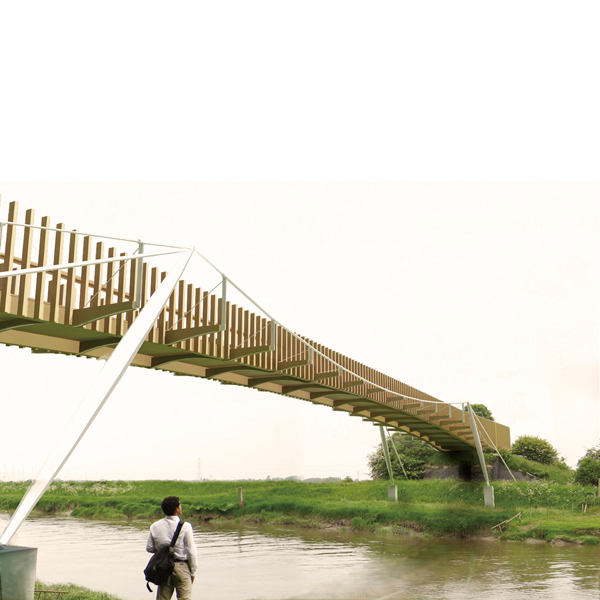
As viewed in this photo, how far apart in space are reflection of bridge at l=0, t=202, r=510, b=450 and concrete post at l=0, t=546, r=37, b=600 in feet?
7.76

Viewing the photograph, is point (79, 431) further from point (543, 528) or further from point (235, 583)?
point (543, 528)

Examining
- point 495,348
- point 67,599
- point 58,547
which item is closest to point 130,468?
point 58,547

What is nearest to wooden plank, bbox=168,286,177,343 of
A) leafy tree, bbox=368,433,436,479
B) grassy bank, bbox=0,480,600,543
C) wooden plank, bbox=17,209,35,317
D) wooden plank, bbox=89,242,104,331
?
wooden plank, bbox=89,242,104,331

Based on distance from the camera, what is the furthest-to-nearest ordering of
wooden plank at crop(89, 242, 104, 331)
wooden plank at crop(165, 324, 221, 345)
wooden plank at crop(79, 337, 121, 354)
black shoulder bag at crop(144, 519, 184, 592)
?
wooden plank at crop(165, 324, 221, 345) → wooden plank at crop(79, 337, 121, 354) → wooden plank at crop(89, 242, 104, 331) → black shoulder bag at crop(144, 519, 184, 592)

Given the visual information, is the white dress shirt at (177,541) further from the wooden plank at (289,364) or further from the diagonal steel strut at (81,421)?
the wooden plank at (289,364)

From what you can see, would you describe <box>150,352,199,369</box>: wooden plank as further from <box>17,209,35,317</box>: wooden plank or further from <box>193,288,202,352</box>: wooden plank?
<box>17,209,35,317</box>: wooden plank

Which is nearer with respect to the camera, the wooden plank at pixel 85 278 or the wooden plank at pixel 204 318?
the wooden plank at pixel 85 278

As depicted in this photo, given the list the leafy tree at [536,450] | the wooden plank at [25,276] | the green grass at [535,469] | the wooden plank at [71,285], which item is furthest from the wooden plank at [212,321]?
the leafy tree at [536,450]

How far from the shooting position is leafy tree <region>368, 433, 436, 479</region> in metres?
36.5

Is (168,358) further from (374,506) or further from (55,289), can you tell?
(374,506)

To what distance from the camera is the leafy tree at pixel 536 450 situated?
133ft

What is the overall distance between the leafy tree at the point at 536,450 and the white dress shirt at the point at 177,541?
38690mm

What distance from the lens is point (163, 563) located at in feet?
20.4

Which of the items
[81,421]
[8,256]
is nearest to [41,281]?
[8,256]
